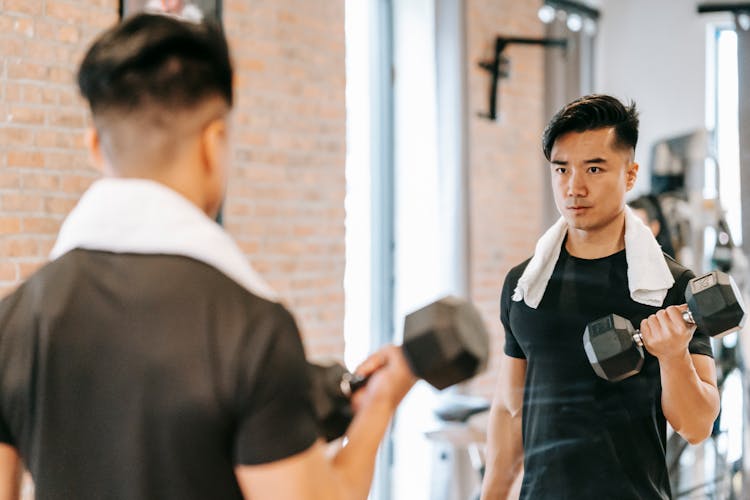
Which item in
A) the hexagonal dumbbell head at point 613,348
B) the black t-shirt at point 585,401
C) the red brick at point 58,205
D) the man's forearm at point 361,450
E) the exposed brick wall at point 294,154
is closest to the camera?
the man's forearm at point 361,450

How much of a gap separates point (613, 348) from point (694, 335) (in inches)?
9.5

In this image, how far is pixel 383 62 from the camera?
4.40 meters

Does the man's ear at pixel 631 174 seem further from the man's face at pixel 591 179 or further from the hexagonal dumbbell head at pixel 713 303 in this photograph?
the hexagonal dumbbell head at pixel 713 303

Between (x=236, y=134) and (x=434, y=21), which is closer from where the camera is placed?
(x=236, y=134)

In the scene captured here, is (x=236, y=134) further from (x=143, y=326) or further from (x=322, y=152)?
(x=143, y=326)

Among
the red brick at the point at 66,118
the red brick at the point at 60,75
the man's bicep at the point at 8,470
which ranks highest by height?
the red brick at the point at 60,75

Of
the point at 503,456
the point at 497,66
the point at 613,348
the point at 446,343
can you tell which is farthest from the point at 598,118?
the point at 497,66

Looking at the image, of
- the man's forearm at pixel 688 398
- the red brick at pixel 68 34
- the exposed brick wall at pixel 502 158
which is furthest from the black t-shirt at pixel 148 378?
the exposed brick wall at pixel 502 158

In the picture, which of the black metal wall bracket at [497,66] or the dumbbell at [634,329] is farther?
the black metal wall bracket at [497,66]

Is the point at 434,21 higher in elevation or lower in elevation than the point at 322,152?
higher

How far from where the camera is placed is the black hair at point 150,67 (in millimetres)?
1006

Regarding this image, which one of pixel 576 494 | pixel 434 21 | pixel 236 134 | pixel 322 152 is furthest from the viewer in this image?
pixel 434 21

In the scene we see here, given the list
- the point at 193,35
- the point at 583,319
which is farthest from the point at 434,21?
the point at 193,35

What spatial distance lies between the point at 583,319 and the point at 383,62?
9.42 feet
